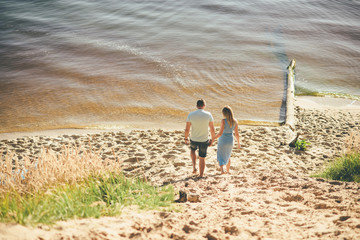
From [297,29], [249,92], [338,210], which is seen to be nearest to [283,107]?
[249,92]

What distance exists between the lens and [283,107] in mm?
12461

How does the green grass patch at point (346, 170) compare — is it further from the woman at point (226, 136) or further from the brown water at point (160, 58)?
the brown water at point (160, 58)

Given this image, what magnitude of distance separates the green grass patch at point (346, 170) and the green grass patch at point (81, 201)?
13.3ft

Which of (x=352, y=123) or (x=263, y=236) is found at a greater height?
(x=352, y=123)

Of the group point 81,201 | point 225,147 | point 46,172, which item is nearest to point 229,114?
point 225,147

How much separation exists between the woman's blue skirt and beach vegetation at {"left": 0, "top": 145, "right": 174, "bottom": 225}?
188cm

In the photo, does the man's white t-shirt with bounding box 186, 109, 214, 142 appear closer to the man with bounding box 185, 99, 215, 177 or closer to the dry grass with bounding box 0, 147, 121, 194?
the man with bounding box 185, 99, 215, 177

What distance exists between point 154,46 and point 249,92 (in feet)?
29.5

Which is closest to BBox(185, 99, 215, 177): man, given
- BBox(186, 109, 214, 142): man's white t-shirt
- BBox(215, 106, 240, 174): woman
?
BBox(186, 109, 214, 142): man's white t-shirt

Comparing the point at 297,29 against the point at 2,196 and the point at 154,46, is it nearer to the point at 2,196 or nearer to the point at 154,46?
the point at 154,46

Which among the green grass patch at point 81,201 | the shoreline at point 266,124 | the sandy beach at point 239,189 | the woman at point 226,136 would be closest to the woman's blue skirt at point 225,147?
the woman at point 226,136

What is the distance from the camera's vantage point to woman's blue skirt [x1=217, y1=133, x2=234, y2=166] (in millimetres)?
A: 6312

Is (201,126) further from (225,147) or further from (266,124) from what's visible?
(266,124)

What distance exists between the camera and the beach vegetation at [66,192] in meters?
3.47
